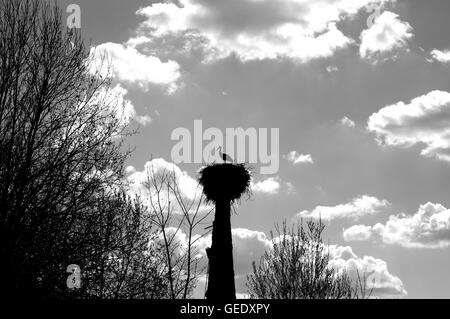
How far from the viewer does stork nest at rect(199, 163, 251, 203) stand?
664 inches

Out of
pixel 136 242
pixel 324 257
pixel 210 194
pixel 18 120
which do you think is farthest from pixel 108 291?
pixel 324 257

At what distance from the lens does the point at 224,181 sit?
16.9m

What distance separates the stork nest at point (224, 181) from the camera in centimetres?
1686

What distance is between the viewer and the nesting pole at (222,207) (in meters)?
16.7

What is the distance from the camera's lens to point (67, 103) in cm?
1080

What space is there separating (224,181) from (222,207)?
3.00ft

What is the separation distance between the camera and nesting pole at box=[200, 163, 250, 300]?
656 inches

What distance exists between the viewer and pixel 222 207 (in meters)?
17.2

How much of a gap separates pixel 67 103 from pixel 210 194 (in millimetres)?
7020
